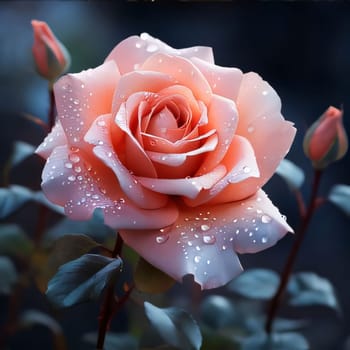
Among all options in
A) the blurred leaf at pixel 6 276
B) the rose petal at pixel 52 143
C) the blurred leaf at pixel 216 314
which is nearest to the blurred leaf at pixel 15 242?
the blurred leaf at pixel 6 276

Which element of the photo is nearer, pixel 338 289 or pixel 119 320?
pixel 119 320

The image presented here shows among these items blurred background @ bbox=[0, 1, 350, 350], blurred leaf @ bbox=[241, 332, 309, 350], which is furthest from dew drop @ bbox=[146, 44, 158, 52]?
blurred background @ bbox=[0, 1, 350, 350]

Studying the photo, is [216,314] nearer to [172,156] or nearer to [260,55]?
[172,156]

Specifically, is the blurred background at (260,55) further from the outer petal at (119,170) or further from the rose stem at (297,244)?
the outer petal at (119,170)

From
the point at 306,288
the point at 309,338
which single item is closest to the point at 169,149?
the point at 306,288

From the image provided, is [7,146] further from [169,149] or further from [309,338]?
[169,149]

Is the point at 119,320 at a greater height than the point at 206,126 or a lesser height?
lesser

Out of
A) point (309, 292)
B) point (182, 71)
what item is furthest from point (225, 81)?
point (309, 292)
